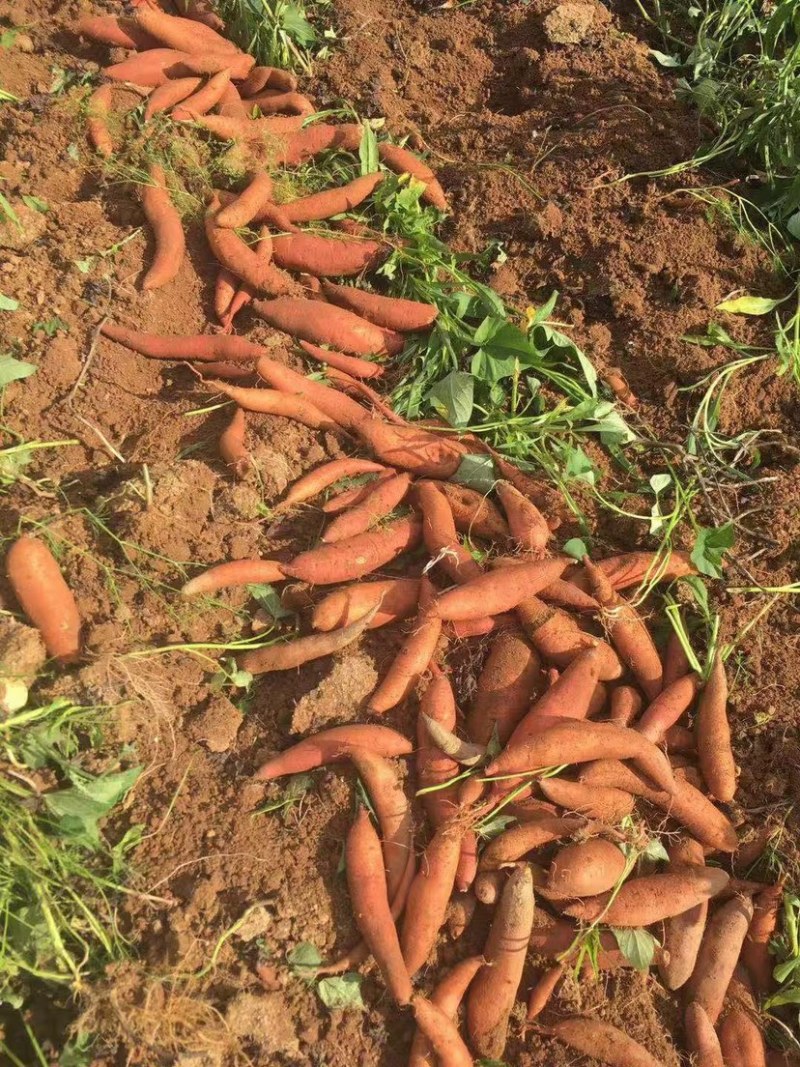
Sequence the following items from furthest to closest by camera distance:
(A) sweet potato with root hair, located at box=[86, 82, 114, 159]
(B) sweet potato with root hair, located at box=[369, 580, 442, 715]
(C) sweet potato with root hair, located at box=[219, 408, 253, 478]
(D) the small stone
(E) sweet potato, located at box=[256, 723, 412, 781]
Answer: (D) the small stone, (A) sweet potato with root hair, located at box=[86, 82, 114, 159], (C) sweet potato with root hair, located at box=[219, 408, 253, 478], (B) sweet potato with root hair, located at box=[369, 580, 442, 715], (E) sweet potato, located at box=[256, 723, 412, 781]

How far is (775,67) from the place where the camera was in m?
3.11

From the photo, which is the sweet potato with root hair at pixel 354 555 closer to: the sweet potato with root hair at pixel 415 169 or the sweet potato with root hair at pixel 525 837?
the sweet potato with root hair at pixel 525 837

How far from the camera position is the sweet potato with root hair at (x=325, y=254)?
2.79 m

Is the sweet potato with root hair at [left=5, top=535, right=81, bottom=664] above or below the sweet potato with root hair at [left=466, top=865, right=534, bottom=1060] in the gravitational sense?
above

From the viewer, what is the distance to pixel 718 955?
75.3 inches

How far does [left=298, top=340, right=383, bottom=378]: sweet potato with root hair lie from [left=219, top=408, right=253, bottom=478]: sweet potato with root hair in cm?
41

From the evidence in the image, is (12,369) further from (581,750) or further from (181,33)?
(581,750)

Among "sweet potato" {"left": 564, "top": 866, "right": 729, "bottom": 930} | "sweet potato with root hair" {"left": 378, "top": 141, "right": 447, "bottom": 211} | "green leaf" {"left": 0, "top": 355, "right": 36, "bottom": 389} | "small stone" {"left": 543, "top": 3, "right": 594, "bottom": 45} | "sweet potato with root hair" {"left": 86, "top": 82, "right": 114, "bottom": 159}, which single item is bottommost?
"sweet potato" {"left": 564, "top": 866, "right": 729, "bottom": 930}

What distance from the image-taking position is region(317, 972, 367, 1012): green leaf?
1.73 meters

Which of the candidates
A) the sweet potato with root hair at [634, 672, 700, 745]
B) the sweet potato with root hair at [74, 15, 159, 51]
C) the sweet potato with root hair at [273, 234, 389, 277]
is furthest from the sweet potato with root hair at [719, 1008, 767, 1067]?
the sweet potato with root hair at [74, 15, 159, 51]

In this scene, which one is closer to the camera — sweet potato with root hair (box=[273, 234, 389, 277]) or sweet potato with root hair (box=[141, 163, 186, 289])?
sweet potato with root hair (box=[141, 163, 186, 289])

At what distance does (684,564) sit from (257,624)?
48.1 inches

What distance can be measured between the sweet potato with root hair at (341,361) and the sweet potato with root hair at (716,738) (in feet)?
4.54

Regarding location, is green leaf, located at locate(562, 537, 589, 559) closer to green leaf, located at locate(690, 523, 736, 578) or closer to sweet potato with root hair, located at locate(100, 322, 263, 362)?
green leaf, located at locate(690, 523, 736, 578)
